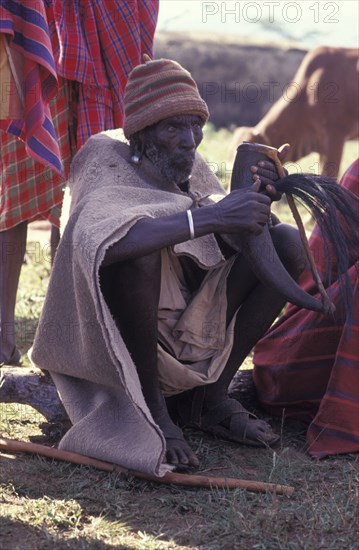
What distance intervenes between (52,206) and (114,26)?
88 cm

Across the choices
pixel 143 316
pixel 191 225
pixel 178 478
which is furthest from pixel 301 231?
pixel 178 478

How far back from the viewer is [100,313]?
298 centimetres

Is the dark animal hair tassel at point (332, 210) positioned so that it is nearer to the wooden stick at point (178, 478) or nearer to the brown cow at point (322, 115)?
the wooden stick at point (178, 478)

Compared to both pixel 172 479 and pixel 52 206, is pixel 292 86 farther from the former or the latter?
pixel 172 479

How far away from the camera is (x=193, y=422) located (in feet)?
11.8

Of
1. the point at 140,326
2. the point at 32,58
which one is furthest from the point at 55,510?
the point at 32,58

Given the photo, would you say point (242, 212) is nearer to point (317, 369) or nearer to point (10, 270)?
point (317, 369)

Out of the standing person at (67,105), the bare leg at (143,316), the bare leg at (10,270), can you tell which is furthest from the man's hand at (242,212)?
the bare leg at (10,270)

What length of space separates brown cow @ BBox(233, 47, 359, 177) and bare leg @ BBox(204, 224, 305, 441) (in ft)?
20.9

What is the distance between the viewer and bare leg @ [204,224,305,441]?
340cm

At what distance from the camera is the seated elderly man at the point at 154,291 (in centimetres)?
301

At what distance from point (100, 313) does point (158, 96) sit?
2.76 feet

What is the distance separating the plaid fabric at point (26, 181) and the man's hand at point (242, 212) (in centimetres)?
146

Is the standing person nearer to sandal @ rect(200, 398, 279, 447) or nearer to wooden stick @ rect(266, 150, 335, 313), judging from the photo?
sandal @ rect(200, 398, 279, 447)
